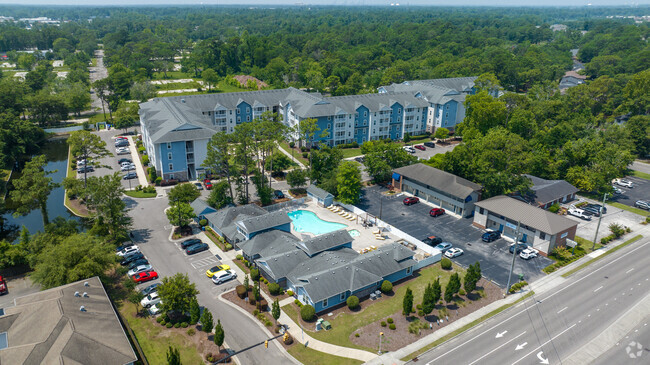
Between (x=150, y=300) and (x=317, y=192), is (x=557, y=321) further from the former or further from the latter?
(x=150, y=300)

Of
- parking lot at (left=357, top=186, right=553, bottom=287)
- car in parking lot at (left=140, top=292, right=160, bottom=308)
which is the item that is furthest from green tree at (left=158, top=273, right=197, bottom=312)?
parking lot at (left=357, top=186, right=553, bottom=287)

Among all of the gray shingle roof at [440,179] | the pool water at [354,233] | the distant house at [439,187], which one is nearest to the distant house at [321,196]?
the pool water at [354,233]

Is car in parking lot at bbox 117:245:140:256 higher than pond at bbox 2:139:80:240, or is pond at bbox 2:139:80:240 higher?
car in parking lot at bbox 117:245:140:256

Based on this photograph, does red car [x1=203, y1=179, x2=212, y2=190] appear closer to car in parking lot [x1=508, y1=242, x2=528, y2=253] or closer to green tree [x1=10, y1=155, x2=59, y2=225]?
green tree [x1=10, y1=155, x2=59, y2=225]

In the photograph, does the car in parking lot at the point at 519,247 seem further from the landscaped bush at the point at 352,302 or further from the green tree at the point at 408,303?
the landscaped bush at the point at 352,302

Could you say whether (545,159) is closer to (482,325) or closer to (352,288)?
(482,325)

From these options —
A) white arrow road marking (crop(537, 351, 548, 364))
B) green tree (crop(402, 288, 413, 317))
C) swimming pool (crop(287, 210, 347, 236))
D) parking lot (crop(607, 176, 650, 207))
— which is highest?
green tree (crop(402, 288, 413, 317))

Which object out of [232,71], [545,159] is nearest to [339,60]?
[232,71]
